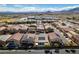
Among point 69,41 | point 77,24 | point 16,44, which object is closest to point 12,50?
point 16,44

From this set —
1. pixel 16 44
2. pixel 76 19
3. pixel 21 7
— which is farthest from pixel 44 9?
pixel 16 44

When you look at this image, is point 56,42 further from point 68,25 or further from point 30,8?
point 30,8

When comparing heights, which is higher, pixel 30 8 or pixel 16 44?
pixel 30 8

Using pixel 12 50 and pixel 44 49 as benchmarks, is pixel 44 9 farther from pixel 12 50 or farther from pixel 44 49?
pixel 12 50

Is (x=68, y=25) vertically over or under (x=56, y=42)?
over
